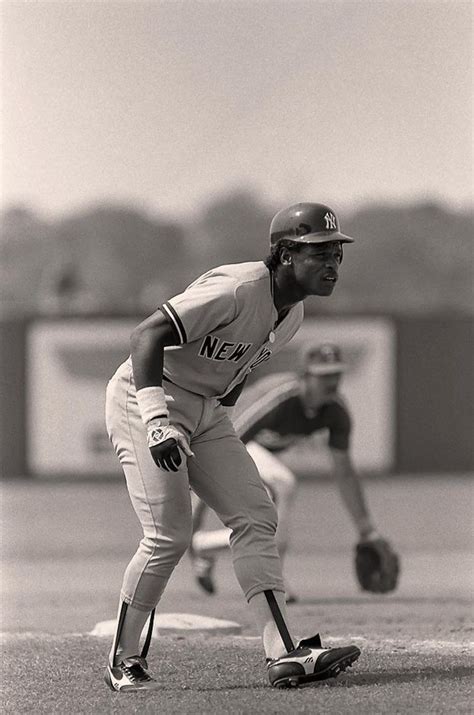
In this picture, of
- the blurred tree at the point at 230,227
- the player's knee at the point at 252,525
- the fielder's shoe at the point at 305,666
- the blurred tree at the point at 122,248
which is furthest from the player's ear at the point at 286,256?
the blurred tree at the point at 230,227

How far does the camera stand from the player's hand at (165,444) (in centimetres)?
449

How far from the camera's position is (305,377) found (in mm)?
8516

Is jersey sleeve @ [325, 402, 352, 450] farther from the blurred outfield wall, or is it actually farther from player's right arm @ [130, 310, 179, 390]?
the blurred outfield wall

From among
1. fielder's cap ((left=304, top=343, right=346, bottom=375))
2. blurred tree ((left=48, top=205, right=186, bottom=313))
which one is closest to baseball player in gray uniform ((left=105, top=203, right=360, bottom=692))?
fielder's cap ((left=304, top=343, right=346, bottom=375))

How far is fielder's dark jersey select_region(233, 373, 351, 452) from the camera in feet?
27.4

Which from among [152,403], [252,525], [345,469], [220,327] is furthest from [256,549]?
[345,469]

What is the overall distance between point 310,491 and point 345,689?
13792mm

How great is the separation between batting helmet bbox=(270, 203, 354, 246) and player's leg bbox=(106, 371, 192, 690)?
0.85m

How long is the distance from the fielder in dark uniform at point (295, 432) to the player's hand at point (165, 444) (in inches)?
144

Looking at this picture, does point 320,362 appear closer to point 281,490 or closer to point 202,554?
point 281,490

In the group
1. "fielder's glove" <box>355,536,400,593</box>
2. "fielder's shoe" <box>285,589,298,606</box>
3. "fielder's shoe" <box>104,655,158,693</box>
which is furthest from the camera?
"fielder's glove" <box>355,536,400,593</box>

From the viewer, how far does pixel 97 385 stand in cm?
1920

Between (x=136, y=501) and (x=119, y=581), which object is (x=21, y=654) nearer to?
(x=136, y=501)

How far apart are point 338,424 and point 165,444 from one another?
4.04 m
